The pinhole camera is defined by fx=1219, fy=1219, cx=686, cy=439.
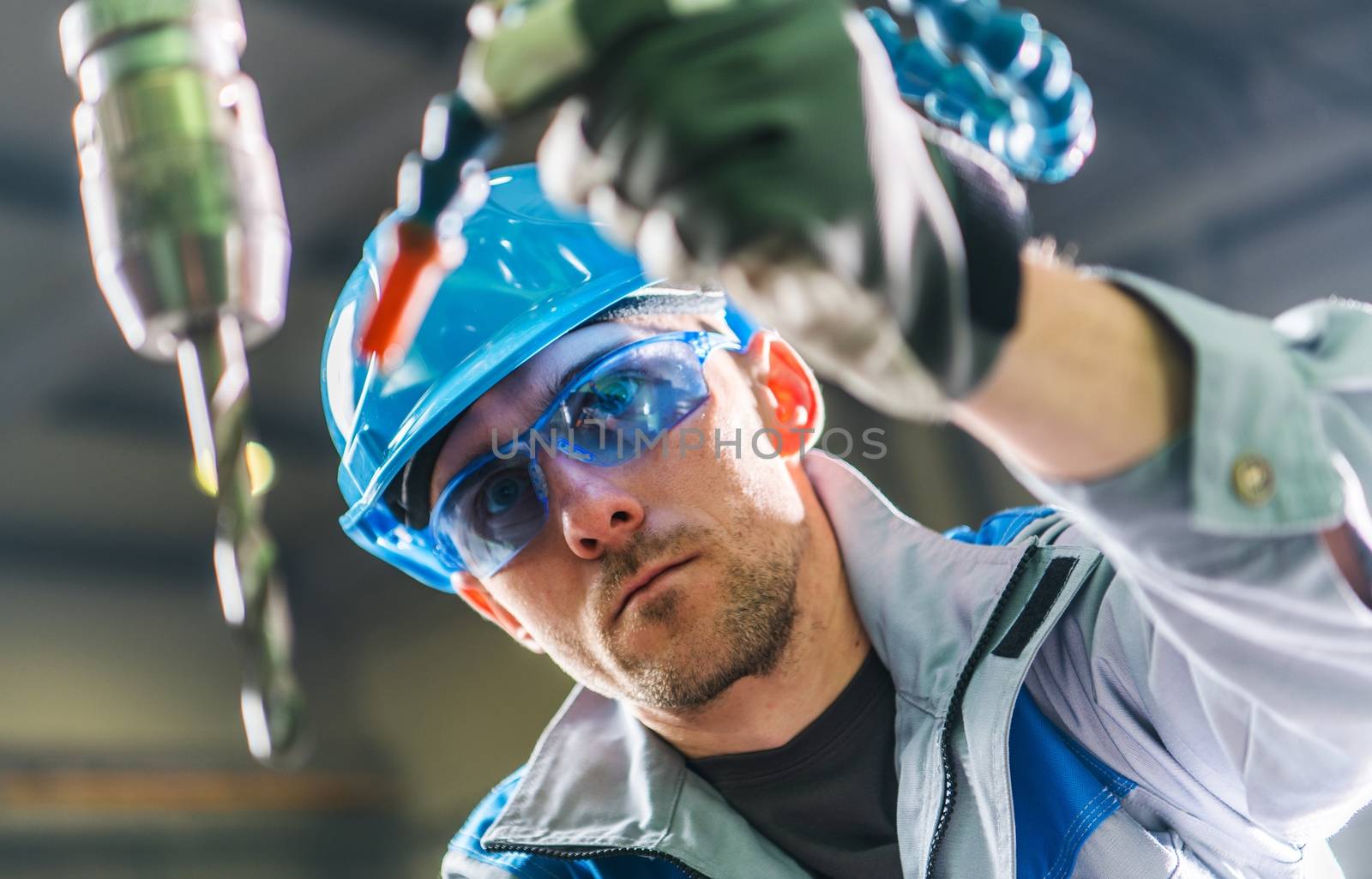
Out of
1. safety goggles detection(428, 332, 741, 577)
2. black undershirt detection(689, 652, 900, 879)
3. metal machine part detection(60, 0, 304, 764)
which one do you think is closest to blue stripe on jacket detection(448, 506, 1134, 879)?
black undershirt detection(689, 652, 900, 879)

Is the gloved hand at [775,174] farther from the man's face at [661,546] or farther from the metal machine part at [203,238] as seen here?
the man's face at [661,546]

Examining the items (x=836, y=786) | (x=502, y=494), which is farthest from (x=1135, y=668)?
(x=502, y=494)

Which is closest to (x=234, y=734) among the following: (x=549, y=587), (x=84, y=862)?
(x=84, y=862)

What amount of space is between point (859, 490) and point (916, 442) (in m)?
3.49

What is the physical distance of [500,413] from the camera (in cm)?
149

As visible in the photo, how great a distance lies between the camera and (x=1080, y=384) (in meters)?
0.69

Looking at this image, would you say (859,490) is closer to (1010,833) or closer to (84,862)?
(1010,833)

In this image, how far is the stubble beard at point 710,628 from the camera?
1438mm

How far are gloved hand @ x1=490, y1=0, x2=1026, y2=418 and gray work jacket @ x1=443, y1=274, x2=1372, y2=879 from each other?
A: 0.18 m

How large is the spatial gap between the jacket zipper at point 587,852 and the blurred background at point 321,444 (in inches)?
87.6

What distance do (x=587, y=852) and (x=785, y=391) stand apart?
2.18 ft

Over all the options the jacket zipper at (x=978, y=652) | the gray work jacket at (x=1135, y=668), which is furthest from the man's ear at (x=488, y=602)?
the jacket zipper at (x=978, y=652)

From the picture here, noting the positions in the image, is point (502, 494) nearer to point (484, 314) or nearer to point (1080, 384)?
point (484, 314)

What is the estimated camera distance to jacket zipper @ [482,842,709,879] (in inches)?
58.3
